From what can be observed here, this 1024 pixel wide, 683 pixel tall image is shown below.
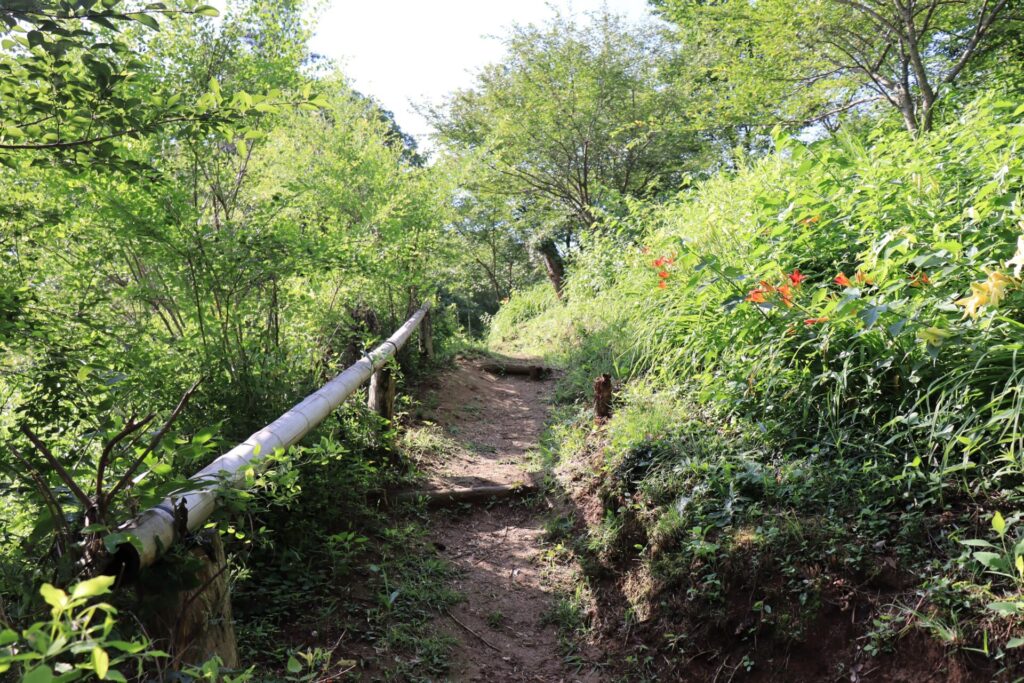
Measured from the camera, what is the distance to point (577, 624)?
11.0ft

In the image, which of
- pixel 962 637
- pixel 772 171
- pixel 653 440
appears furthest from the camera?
pixel 772 171

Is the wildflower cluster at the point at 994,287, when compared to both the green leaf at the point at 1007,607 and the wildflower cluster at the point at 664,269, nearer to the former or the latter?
the green leaf at the point at 1007,607

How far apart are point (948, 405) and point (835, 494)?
1.81ft

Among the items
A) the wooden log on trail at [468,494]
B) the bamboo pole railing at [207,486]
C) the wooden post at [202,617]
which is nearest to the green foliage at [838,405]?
the wooden log on trail at [468,494]

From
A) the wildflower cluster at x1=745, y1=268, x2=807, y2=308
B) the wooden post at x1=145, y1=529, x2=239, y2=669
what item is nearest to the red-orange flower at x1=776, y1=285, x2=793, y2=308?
the wildflower cluster at x1=745, y1=268, x2=807, y2=308

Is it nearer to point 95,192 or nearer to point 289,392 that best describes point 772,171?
point 289,392

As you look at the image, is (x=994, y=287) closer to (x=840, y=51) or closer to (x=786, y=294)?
(x=786, y=294)

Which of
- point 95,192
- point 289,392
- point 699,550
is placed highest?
point 95,192

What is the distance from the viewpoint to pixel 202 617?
1.87 metres

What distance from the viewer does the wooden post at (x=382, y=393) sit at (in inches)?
202

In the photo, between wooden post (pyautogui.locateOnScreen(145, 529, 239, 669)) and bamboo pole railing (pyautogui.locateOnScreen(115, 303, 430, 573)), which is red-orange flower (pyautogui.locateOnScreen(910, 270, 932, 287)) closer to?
bamboo pole railing (pyautogui.locateOnScreen(115, 303, 430, 573))

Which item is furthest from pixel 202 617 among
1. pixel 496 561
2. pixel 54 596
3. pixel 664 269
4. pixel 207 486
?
pixel 664 269

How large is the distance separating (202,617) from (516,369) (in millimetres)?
7578

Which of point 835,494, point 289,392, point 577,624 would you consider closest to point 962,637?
point 835,494
